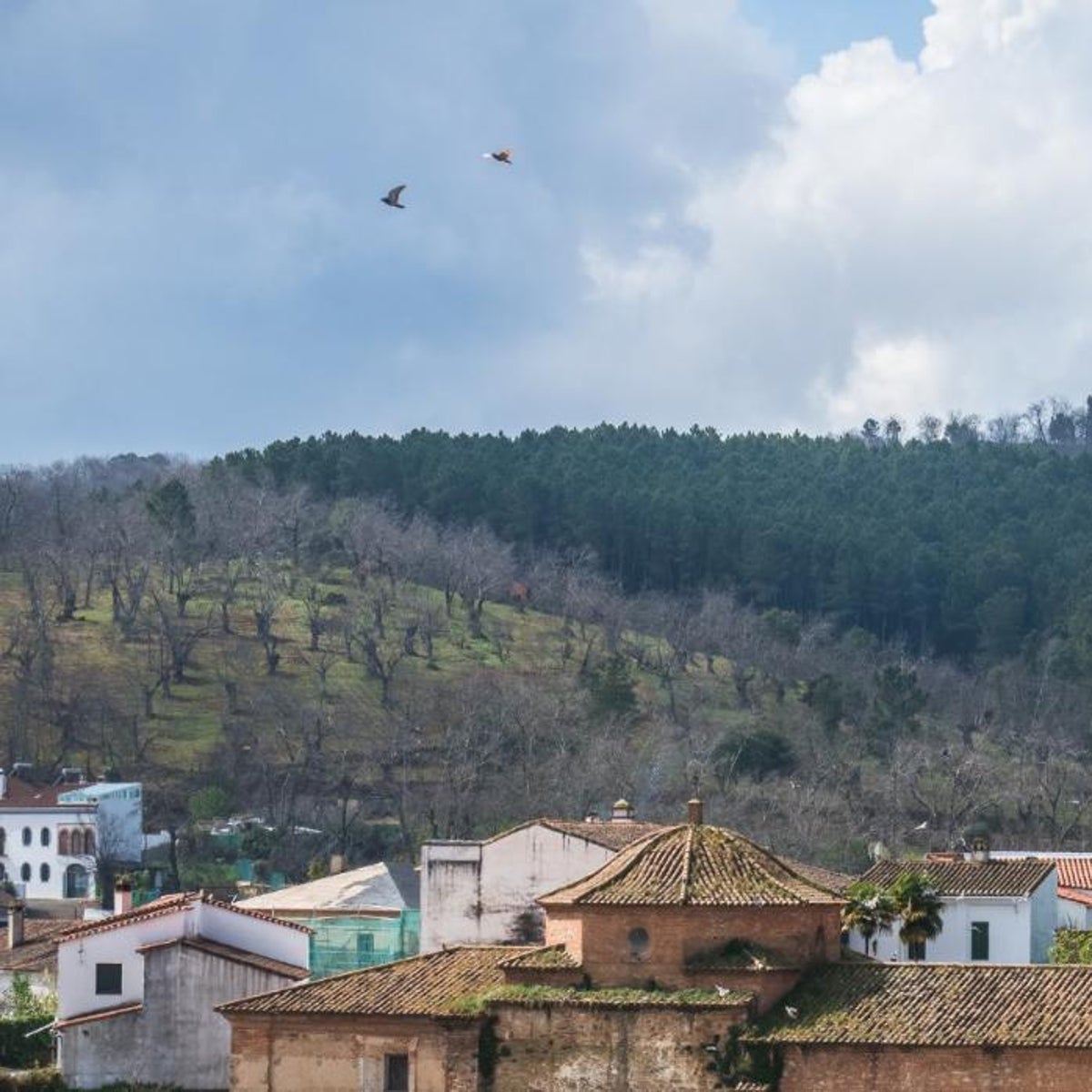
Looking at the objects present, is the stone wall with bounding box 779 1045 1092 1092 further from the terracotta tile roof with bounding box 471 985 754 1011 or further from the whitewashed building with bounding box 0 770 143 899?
the whitewashed building with bounding box 0 770 143 899

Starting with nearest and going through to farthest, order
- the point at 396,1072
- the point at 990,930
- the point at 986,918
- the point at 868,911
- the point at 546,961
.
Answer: the point at 546,961, the point at 396,1072, the point at 868,911, the point at 990,930, the point at 986,918

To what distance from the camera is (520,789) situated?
432 feet

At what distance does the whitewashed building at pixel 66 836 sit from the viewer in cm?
12975

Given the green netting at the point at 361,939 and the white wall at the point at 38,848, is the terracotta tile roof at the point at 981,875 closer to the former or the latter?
the green netting at the point at 361,939

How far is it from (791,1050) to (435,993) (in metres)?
7.50

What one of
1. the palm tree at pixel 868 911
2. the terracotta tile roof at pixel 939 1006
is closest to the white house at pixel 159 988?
the palm tree at pixel 868 911

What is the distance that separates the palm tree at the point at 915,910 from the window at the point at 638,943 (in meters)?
11.9

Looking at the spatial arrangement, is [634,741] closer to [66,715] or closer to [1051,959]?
[66,715]

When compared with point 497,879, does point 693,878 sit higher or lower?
lower

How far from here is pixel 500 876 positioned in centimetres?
7481

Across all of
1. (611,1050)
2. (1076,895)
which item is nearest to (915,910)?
(611,1050)

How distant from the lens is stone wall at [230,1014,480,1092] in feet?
192

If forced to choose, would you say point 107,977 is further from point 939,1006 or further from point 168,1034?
point 939,1006

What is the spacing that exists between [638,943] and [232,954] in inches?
549
